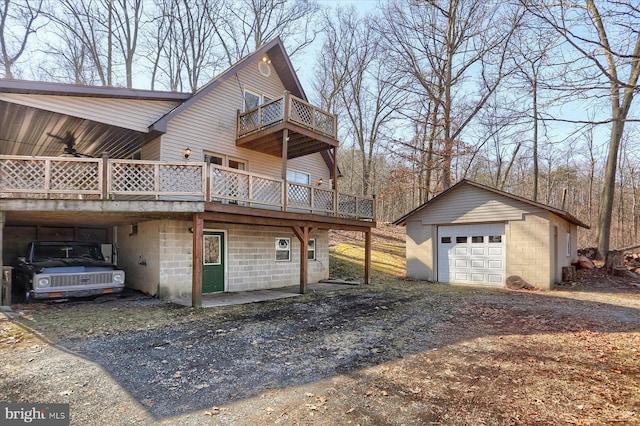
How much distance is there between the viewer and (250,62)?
527 inches

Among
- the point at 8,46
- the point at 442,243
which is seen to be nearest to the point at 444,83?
the point at 442,243

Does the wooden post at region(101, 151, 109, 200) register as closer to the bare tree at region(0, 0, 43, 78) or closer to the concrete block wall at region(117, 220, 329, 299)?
the concrete block wall at region(117, 220, 329, 299)

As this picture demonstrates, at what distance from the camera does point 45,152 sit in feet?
46.6

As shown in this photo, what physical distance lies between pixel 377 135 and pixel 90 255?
21.9m

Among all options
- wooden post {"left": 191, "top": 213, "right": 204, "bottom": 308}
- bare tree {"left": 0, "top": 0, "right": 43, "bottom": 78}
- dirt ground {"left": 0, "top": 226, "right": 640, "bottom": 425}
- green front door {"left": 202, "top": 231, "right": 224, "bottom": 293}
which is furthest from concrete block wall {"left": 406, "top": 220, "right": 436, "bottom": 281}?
bare tree {"left": 0, "top": 0, "right": 43, "bottom": 78}

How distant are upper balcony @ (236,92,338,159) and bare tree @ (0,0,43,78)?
1833cm

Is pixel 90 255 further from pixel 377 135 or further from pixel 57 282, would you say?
pixel 377 135

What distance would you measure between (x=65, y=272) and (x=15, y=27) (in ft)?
69.6

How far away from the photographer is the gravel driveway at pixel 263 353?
371 centimetres

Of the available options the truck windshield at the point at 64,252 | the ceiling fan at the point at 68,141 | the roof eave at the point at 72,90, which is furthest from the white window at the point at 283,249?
the ceiling fan at the point at 68,141

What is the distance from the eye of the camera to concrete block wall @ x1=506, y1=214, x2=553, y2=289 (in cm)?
1278

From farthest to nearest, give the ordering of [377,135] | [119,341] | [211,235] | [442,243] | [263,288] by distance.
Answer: [377,135] → [442,243] → [263,288] → [211,235] → [119,341]

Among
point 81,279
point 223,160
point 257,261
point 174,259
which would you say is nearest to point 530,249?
point 257,261

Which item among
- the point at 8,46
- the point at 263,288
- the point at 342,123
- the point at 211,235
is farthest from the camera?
the point at 342,123
